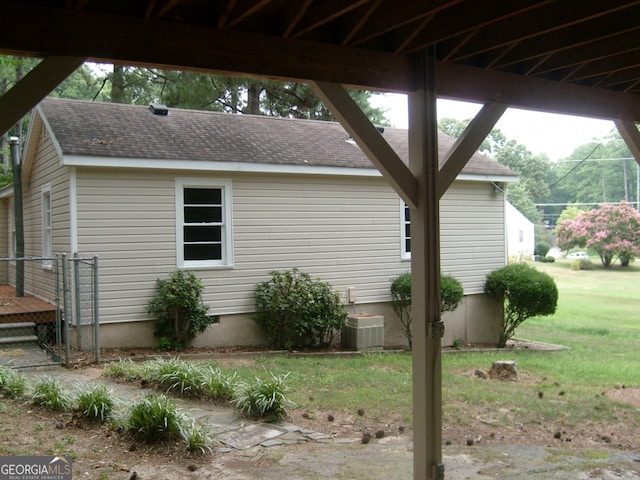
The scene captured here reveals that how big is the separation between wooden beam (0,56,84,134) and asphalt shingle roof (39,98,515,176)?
6.65 meters

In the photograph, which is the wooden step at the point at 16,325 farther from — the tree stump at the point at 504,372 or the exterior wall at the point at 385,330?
the tree stump at the point at 504,372

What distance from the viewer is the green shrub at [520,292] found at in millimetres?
12578

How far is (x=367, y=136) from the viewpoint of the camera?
13.8 ft

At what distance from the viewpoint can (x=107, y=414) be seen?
5.61m

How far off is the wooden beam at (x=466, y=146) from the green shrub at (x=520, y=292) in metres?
8.62

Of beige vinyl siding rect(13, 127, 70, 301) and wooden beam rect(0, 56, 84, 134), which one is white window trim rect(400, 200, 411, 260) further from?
Answer: wooden beam rect(0, 56, 84, 134)

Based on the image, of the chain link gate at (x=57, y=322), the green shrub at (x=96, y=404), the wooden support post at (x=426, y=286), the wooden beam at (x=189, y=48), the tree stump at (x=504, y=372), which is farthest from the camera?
the tree stump at (x=504, y=372)

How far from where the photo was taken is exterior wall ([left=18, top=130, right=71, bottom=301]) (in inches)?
407

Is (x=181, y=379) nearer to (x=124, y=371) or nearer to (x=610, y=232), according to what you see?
(x=124, y=371)

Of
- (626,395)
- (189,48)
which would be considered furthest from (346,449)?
(626,395)

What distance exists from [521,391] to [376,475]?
3.97m

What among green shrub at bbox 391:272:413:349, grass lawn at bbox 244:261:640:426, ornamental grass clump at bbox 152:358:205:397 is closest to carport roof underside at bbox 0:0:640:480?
grass lawn at bbox 244:261:640:426

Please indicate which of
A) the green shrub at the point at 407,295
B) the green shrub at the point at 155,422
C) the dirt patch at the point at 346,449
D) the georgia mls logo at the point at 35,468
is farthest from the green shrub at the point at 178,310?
the georgia mls logo at the point at 35,468

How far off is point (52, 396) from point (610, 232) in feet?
103
